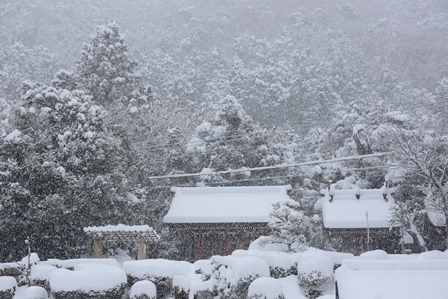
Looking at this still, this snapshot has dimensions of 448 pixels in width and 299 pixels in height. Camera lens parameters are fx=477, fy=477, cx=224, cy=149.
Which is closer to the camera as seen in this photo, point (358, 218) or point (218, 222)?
point (218, 222)

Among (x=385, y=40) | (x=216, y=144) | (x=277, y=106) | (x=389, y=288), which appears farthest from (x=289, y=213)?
(x=385, y=40)

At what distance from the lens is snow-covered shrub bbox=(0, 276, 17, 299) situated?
10969 mm

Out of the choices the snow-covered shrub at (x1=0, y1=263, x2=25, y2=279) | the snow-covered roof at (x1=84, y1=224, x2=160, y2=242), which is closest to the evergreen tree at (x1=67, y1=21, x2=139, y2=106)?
the snow-covered roof at (x1=84, y1=224, x2=160, y2=242)

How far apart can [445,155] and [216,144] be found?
11044 mm

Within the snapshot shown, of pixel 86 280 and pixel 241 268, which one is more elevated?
pixel 241 268

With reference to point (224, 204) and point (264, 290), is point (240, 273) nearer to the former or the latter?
point (264, 290)

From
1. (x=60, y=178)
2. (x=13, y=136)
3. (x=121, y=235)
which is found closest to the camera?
(x=121, y=235)

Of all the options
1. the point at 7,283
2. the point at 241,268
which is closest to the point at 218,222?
the point at 241,268

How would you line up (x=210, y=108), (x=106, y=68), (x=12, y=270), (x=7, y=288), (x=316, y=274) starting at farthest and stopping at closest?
(x=210, y=108), (x=106, y=68), (x=12, y=270), (x=7, y=288), (x=316, y=274)

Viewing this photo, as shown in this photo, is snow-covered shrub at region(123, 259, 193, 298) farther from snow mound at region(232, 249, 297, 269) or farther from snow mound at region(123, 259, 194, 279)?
snow mound at region(232, 249, 297, 269)

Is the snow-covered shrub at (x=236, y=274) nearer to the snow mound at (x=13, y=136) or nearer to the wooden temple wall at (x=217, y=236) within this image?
the wooden temple wall at (x=217, y=236)

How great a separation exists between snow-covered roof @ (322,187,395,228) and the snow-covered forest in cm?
99

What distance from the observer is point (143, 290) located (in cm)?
1039

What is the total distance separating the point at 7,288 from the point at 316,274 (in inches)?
278
